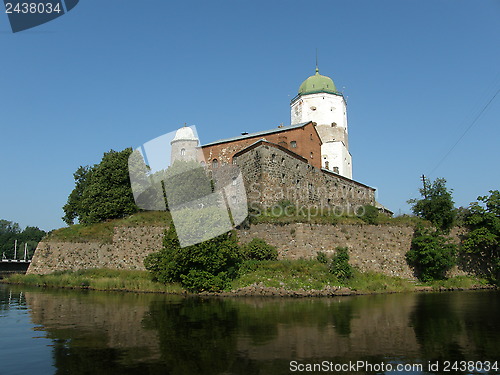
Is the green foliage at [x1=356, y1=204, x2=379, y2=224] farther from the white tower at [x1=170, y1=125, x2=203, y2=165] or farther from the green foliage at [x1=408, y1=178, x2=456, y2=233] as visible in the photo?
the white tower at [x1=170, y1=125, x2=203, y2=165]

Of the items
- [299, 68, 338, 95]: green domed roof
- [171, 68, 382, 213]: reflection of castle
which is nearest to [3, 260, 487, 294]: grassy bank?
[171, 68, 382, 213]: reflection of castle

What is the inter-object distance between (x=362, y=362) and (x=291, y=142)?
118ft

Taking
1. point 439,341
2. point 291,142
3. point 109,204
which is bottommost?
point 439,341

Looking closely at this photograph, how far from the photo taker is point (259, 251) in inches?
1182

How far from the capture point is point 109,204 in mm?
41719

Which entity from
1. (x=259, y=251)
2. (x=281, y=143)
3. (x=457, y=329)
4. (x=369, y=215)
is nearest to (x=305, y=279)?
(x=259, y=251)

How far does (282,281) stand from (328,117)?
4184 centimetres

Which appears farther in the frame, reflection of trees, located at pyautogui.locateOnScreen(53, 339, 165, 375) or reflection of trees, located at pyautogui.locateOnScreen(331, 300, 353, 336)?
reflection of trees, located at pyautogui.locateOnScreen(331, 300, 353, 336)

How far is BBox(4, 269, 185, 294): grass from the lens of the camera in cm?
2985

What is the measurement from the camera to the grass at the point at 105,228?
3744 cm

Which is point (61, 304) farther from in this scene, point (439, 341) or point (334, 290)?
point (439, 341)

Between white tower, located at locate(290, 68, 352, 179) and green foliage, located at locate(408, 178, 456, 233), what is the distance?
84.4 ft

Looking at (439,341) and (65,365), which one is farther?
(439,341)

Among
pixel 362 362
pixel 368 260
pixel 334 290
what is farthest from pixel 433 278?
pixel 362 362
